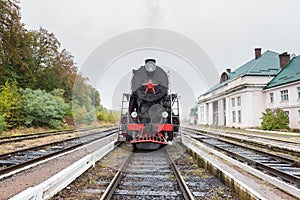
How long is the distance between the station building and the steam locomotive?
18995 mm

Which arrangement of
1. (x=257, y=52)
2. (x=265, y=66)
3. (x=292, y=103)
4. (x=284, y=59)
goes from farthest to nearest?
(x=257, y=52), (x=265, y=66), (x=284, y=59), (x=292, y=103)

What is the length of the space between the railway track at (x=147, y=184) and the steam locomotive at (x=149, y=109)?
2004 millimetres

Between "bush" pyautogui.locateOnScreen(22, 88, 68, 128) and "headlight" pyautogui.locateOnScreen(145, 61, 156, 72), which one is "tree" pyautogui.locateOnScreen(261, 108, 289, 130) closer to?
"headlight" pyautogui.locateOnScreen(145, 61, 156, 72)

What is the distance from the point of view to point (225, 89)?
37406 mm

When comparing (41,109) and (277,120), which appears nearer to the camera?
(41,109)

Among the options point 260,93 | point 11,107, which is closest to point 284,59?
point 260,93

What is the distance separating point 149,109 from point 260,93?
2513 centimetres

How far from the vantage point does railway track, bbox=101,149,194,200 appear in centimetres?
404

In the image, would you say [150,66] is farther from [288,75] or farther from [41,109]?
[288,75]

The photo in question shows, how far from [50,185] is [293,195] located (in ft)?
13.2

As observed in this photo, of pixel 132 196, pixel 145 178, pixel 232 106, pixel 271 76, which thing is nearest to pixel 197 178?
pixel 145 178

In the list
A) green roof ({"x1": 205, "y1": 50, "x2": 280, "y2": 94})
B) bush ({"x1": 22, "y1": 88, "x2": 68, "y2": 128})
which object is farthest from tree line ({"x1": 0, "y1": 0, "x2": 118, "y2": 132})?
green roof ({"x1": 205, "y1": 50, "x2": 280, "y2": 94})

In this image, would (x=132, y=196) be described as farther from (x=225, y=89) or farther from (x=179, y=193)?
(x=225, y=89)

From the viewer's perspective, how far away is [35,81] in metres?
28.7
